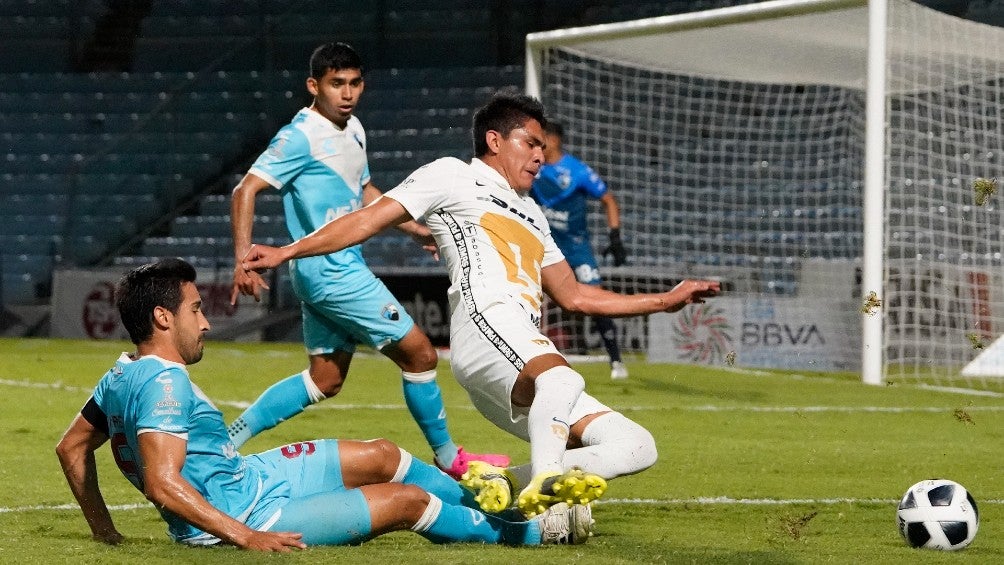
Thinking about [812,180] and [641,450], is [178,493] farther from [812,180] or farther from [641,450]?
[812,180]

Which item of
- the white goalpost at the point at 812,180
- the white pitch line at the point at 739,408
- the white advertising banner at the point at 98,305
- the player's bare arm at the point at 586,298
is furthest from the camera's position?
the white advertising banner at the point at 98,305

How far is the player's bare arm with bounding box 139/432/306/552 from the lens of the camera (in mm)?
3947

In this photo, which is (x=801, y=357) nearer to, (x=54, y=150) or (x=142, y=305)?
(x=142, y=305)

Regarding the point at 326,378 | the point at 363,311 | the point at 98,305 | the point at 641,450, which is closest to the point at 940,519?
the point at 641,450

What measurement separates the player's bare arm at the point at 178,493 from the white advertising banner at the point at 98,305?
1358 centimetres

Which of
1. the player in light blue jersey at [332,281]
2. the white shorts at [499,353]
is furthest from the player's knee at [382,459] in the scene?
the player in light blue jersey at [332,281]

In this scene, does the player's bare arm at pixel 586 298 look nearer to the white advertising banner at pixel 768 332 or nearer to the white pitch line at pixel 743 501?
the white pitch line at pixel 743 501

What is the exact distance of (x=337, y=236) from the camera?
14.8 feet

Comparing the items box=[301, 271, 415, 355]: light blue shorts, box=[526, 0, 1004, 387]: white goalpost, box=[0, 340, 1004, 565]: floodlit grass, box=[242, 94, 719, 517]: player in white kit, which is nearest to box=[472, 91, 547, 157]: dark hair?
box=[242, 94, 719, 517]: player in white kit

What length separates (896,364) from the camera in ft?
43.0

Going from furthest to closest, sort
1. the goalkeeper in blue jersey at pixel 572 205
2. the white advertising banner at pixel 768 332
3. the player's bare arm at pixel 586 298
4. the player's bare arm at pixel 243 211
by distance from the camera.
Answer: the white advertising banner at pixel 768 332 < the goalkeeper in blue jersey at pixel 572 205 < the player's bare arm at pixel 243 211 < the player's bare arm at pixel 586 298

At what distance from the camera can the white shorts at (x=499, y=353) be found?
4.59 meters

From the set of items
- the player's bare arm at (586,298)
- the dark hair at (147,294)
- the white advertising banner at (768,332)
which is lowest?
the white advertising banner at (768,332)

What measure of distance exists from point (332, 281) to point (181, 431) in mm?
2463
